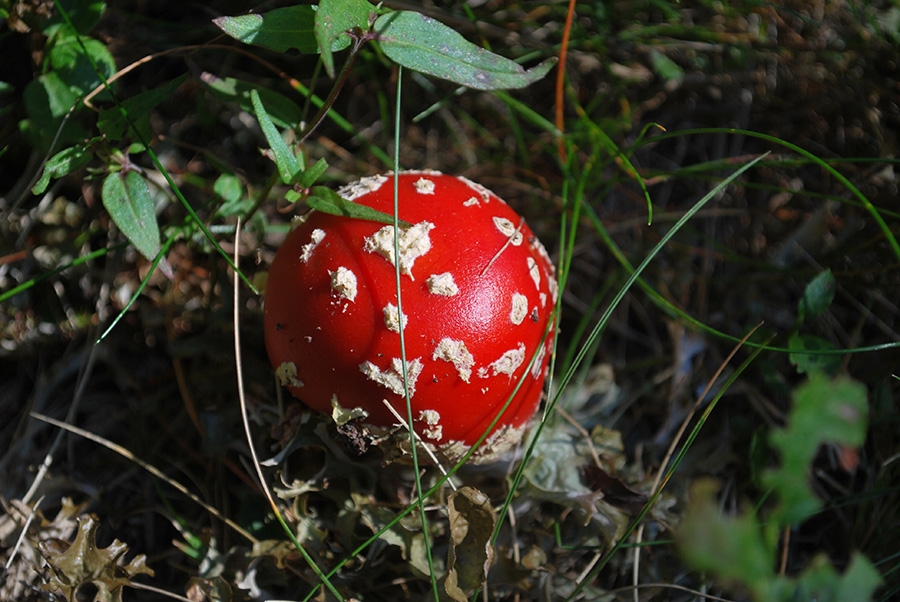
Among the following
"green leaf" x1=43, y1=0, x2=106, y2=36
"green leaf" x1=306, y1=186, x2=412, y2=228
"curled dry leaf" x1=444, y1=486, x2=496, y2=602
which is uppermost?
"green leaf" x1=43, y1=0, x2=106, y2=36

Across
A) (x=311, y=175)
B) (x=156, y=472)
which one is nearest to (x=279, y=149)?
(x=311, y=175)

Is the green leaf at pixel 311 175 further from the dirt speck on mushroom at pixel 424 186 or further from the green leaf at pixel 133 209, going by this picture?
the green leaf at pixel 133 209

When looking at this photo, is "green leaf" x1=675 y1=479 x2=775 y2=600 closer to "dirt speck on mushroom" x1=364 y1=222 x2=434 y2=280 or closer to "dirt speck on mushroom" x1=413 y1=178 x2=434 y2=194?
"dirt speck on mushroom" x1=364 y1=222 x2=434 y2=280

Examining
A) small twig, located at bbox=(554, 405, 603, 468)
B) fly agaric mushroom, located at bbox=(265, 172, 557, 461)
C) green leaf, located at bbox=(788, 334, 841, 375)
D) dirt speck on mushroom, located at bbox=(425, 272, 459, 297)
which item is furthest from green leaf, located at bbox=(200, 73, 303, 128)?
green leaf, located at bbox=(788, 334, 841, 375)

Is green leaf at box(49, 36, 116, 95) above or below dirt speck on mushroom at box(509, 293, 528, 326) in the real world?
above

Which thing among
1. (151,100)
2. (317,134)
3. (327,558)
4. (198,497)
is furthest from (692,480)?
(151,100)

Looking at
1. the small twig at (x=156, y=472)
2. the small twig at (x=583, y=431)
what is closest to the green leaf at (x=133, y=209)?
the small twig at (x=156, y=472)
